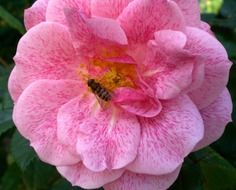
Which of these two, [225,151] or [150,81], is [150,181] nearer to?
[150,81]

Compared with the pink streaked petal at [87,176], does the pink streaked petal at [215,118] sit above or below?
above

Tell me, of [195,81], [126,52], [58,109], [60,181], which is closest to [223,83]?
[195,81]

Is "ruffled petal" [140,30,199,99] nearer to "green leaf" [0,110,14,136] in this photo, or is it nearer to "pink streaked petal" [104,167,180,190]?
"pink streaked petal" [104,167,180,190]

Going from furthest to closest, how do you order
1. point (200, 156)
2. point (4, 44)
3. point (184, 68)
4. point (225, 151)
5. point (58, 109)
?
point (4, 44) < point (225, 151) < point (200, 156) < point (58, 109) < point (184, 68)

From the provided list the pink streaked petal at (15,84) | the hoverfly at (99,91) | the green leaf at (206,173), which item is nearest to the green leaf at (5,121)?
the pink streaked petal at (15,84)

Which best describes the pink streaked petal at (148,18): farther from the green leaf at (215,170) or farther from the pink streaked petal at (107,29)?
the green leaf at (215,170)

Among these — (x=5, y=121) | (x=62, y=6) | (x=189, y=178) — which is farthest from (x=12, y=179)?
(x=62, y=6)
